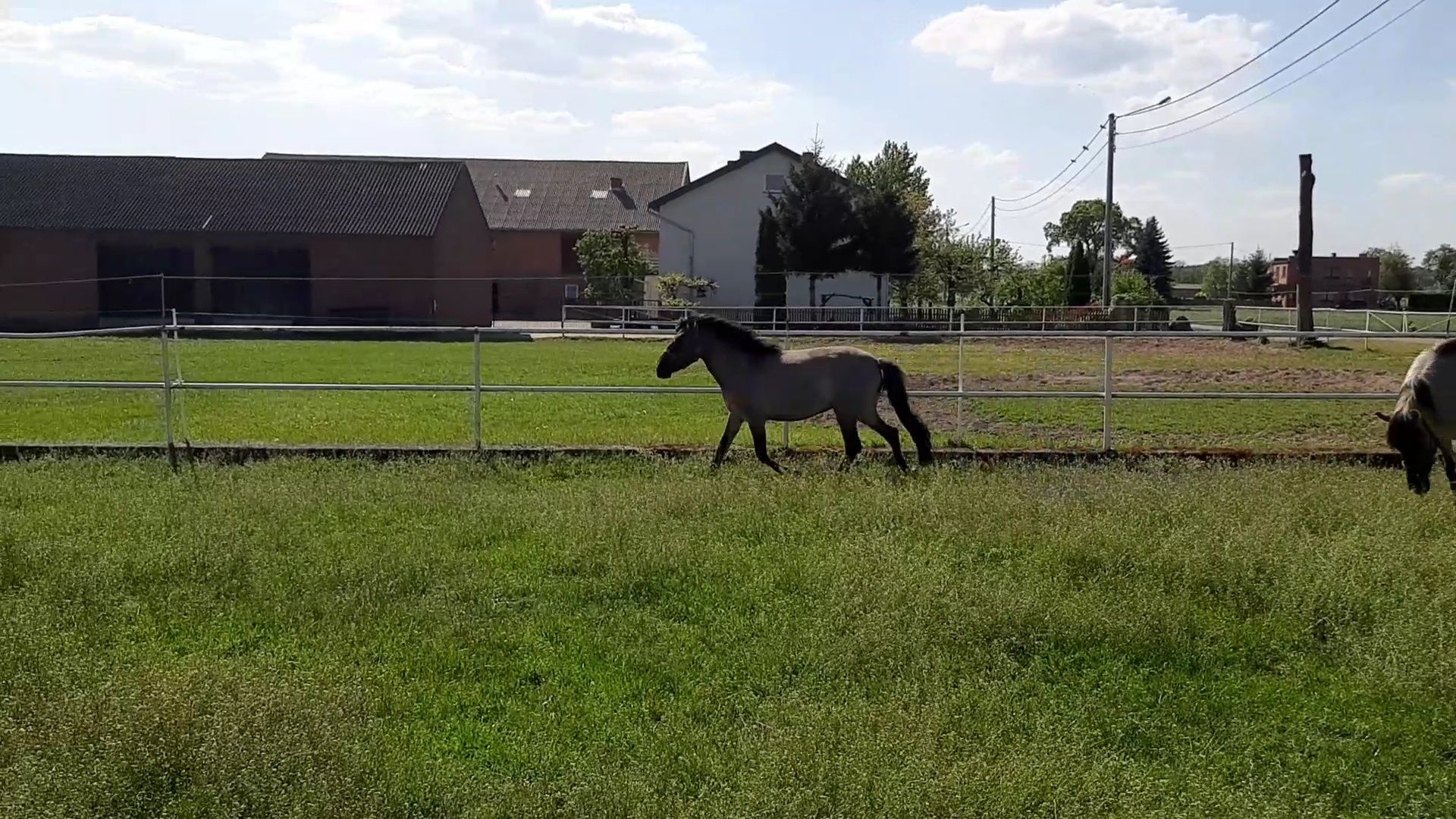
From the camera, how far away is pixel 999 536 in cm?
696

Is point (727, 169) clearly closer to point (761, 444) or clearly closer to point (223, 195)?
point (223, 195)

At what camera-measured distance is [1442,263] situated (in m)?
71.1

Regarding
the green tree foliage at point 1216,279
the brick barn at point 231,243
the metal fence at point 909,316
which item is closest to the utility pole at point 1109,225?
the metal fence at point 909,316

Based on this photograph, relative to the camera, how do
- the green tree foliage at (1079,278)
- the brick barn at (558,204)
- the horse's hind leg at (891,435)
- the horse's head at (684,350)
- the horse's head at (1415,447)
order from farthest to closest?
the brick barn at (558,204) < the green tree foliage at (1079,278) < the horse's head at (684,350) < the horse's hind leg at (891,435) < the horse's head at (1415,447)

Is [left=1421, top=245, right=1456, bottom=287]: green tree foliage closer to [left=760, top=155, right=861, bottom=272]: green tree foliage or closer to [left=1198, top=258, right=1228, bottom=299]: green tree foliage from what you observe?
[left=1198, top=258, right=1228, bottom=299]: green tree foliage

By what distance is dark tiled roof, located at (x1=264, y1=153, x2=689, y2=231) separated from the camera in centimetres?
5356

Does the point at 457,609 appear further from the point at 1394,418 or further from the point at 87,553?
the point at 1394,418

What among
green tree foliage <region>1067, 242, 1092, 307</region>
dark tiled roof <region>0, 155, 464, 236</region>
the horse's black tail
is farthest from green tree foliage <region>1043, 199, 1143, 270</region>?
the horse's black tail

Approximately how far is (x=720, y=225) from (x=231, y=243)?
16.5 metres

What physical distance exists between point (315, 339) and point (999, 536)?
26.1m

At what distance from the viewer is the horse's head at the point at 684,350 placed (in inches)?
420

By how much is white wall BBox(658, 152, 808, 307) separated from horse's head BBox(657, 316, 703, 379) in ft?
103

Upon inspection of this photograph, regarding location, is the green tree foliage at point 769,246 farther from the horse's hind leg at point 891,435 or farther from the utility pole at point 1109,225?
the horse's hind leg at point 891,435

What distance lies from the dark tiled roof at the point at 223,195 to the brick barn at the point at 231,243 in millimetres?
50
